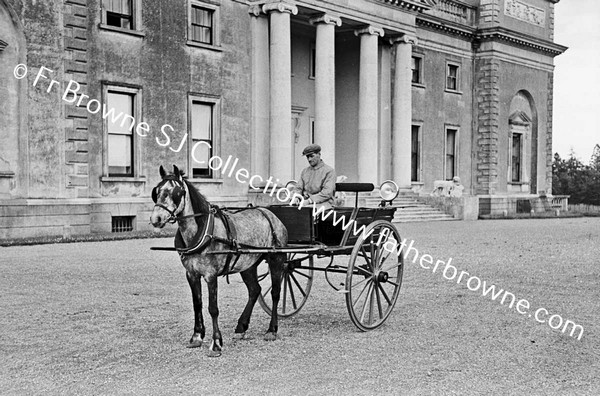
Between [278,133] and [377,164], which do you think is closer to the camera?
[278,133]

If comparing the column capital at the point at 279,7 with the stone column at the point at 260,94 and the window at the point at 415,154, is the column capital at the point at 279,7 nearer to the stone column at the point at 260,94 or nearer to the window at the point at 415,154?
the stone column at the point at 260,94

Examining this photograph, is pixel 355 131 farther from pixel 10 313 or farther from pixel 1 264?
pixel 10 313

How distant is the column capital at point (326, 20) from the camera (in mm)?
27422

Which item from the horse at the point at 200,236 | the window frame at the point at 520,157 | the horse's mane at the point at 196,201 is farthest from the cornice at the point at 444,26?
the horse's mane at the point at 196,201

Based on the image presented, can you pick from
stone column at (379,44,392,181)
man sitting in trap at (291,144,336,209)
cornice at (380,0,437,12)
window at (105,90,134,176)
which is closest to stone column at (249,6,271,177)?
window at (105,90,134,176)

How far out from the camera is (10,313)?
9.27 meters

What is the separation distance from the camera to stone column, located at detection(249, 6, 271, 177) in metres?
26.5

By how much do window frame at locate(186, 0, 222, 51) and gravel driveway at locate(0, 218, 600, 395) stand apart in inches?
493

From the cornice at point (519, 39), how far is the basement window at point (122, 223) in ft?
74.1

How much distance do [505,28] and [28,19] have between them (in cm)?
2580

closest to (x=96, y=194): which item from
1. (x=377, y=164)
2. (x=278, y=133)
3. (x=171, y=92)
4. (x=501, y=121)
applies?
(x=171, y=92)

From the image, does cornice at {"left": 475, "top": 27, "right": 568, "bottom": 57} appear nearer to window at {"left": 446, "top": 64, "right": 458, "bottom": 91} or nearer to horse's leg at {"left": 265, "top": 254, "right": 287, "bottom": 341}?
window at {"left": 446, "top": 64, "right": 458, "bottom": 91}

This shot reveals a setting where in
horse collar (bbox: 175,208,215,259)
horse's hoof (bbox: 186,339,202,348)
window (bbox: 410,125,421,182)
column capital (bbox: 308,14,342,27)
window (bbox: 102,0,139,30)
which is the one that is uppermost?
column capital (bbox: 308,14,342,27)

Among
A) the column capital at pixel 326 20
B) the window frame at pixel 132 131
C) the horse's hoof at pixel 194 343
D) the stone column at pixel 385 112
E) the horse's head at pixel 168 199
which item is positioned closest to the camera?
the horse's head at pixel 168 199
